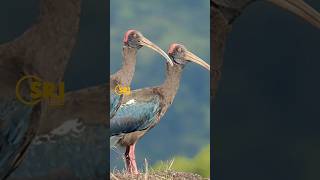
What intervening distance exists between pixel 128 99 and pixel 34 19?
3.73ft

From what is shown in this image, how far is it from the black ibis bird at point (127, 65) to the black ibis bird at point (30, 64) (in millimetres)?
555

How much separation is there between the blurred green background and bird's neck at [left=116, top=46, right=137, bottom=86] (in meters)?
0.06

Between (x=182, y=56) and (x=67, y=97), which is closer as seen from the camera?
(x=67, y=97)

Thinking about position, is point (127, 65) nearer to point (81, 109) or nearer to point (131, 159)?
point (81, 109)

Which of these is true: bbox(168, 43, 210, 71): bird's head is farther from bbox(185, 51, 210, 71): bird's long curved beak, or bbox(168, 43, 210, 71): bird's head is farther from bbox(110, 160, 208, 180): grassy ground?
bbox(110, 160, 208, 180): grassy ground

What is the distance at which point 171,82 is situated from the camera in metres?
6.74

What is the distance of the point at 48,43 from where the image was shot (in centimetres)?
579
